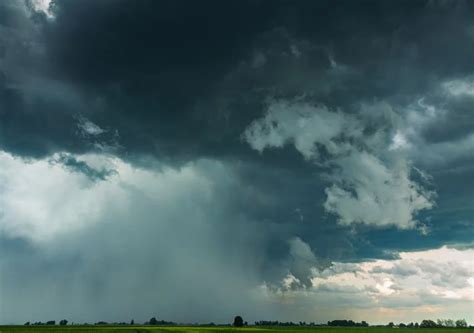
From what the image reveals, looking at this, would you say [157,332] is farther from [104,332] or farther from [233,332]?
[233,332]

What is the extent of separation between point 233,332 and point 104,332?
3804 centimetres

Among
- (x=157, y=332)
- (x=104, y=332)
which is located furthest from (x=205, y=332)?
(x=104, y=332)

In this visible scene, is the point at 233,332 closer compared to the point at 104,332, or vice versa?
the point at 104,332

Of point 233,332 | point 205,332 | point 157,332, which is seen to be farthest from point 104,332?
point 233,332

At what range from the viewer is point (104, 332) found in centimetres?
11931

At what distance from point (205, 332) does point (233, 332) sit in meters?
16.3

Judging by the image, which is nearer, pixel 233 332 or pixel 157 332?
pixel 157 332

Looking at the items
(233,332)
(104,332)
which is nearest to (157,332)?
(104,332)

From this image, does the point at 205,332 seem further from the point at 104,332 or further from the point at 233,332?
the point at 104,332

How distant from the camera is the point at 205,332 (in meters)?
115

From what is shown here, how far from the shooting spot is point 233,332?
128250 millimetres

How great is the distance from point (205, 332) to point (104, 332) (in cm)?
2959

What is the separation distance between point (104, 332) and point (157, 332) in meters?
15.1

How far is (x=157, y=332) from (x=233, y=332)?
2355 cm
